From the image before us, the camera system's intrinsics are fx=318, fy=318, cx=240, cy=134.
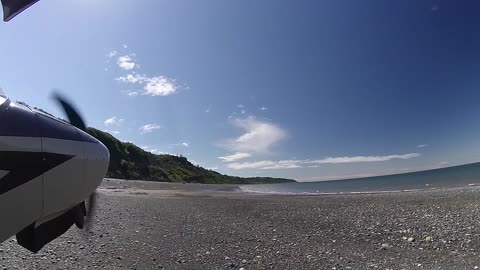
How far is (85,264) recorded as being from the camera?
6.38 metres

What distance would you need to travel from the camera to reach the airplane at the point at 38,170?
2707 mm

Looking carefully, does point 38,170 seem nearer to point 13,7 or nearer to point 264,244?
point 13,7

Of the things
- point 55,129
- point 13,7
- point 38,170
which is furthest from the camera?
point 13,7

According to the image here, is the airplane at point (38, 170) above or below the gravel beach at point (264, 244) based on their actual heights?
above

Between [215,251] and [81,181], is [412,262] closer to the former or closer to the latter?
[215,251]

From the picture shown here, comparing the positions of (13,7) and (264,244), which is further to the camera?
(264,244)

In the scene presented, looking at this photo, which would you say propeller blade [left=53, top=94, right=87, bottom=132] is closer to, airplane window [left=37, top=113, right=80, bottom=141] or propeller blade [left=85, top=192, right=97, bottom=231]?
propeller blade [left=85, top=192, right=97, bottom=231]

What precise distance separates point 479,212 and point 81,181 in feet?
44.1

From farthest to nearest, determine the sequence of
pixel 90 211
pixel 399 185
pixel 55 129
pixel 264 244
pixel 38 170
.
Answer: pixel 399 185 < pixel 264 244 < pixel 90 211 < pixel 55 129 < pixel 38 170

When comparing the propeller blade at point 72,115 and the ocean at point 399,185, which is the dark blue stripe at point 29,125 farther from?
the ocean at point 399,185

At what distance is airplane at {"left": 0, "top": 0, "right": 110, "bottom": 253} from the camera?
271cm

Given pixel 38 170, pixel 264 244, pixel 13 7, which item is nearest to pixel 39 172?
pixel 38 170

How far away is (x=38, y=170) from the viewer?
291 centimetres

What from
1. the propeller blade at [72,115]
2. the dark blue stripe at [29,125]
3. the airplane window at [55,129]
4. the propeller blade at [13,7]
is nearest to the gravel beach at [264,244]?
the propeller blade at [72,115]
